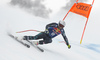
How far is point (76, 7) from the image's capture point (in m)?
7.47

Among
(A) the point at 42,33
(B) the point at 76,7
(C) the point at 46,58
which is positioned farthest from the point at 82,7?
(C) the point at 46,58

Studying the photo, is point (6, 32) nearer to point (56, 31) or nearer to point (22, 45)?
point (22, 45)

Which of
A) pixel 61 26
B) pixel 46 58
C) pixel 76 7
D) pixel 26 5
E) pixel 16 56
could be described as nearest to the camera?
pixel 16 56

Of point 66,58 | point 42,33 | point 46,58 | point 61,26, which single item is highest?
point 61,26

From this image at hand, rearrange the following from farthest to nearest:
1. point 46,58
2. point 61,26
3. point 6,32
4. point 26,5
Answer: point 26,5 < point 6,32 < point 61,26 < point 46,58

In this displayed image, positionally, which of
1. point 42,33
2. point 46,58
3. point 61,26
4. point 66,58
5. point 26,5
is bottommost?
point 26,5

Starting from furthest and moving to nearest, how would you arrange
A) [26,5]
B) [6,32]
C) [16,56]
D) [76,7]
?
[26,5] < [76,7] < [6,32] < [16,56]

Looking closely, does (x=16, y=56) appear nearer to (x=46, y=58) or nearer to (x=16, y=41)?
(x=46, y=58)

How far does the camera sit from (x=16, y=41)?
19.9 feet

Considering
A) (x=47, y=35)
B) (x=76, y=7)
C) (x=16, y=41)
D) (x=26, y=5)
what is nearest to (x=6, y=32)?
(x=16, y=41)

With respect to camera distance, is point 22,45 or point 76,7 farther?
point 76,7

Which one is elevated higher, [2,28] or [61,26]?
[61,26]

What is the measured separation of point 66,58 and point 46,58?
120 centimetres

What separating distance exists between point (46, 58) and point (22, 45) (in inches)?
44.1
